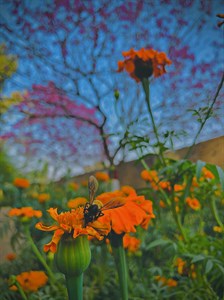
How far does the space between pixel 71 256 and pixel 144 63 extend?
14.6 inches

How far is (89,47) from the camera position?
5.09 feet

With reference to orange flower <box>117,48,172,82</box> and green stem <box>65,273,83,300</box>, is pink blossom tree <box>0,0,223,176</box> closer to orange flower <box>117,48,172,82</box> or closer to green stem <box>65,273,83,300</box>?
orange flower <box>117,48,172,82</box>

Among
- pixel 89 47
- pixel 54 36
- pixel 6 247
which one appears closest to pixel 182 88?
pixel 89 47

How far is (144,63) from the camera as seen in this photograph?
490 millimetres

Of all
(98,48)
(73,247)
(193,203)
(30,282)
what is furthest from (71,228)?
(98,48)

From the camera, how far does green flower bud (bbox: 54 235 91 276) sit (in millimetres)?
182

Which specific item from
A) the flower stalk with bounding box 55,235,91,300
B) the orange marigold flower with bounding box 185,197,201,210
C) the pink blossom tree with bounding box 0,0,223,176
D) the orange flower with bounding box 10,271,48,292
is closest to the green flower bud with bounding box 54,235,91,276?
the flower stalk with bounding box 55,235,91,300

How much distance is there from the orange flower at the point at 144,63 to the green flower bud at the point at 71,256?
13.9 inches

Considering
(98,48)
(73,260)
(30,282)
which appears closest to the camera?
(73,260)

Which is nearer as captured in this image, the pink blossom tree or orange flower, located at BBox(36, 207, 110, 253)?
orange flower, located at BBox(36, 207, 110, 253)

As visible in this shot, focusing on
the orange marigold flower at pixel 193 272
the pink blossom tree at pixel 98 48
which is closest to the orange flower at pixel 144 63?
the orange marigold flower at pixel 193 272

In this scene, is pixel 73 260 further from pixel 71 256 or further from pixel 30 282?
pixel 30 282

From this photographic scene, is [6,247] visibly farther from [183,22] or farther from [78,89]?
[183,22]

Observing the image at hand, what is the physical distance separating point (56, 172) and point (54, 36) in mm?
687
